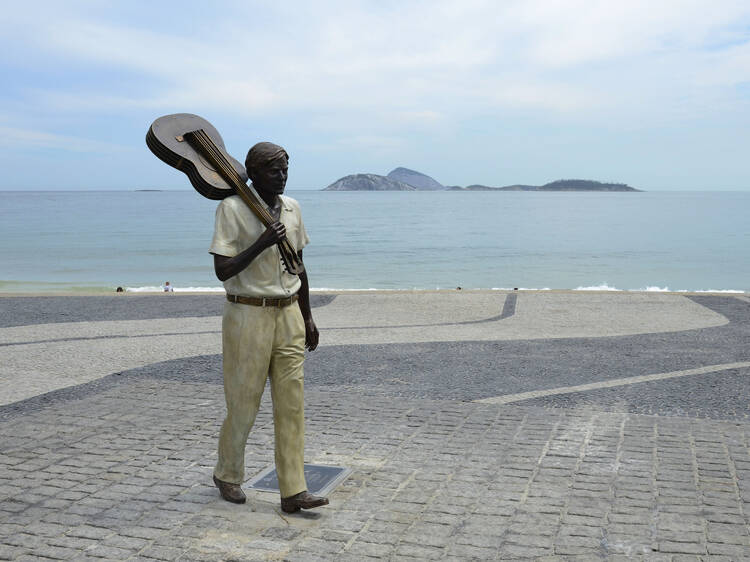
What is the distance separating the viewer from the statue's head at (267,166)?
4.44 metres

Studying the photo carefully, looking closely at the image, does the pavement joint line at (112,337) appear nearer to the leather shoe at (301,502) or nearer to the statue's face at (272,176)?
the leather shoe at (301,502)

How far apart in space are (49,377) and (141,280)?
27.7 meters

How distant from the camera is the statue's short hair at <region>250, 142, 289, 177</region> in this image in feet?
14.5

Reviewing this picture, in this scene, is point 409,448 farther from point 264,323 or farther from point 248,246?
point 248,246

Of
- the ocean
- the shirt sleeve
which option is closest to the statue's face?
the shirt sleeve

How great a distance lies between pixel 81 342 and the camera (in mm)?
10844

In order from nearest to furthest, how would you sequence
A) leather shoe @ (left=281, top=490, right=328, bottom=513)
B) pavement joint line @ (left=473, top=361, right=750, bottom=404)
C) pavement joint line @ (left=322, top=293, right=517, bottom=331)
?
leather shoe @ (left=281, top=490, right=328, bottom=513) → pavement joint line @ (left=473, top=361, right=750, bottom=404) → pavement joint line @ (left=322, top=293, right=517, bottom=331)

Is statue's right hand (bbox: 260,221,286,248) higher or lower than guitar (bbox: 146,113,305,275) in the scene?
lower

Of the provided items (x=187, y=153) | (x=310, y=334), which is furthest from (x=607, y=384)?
(x=187, y=153)

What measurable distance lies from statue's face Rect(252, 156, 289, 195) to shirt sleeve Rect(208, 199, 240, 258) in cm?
23

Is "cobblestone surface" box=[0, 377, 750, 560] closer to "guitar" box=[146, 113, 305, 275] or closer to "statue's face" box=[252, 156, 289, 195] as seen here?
"guitar" box=[146, 113, 305, 275]

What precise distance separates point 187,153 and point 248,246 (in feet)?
2.02

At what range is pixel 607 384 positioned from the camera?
27.4 feet

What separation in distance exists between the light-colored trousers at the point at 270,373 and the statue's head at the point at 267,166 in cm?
71
